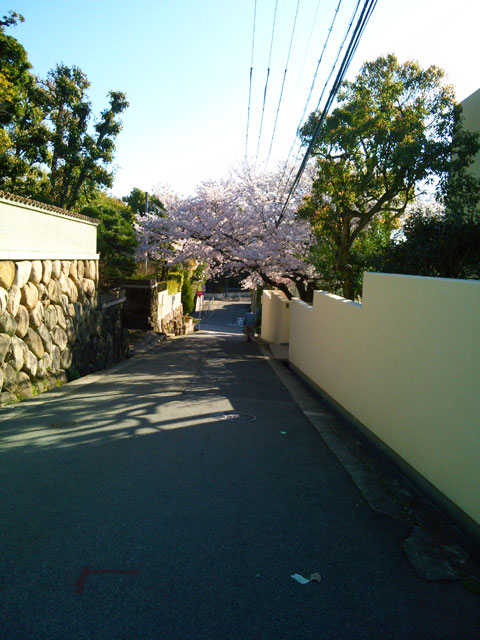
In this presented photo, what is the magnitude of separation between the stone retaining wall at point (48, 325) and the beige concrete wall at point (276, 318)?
9.99 m

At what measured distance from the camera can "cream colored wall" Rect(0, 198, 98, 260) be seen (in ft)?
29.7

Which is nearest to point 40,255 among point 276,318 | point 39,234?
point 39,234

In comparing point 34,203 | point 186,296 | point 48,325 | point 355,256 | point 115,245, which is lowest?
point 186,296

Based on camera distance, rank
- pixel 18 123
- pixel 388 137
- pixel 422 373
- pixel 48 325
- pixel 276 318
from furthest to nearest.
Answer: pixel 276 318 → pixel 18 123 → pixel 388 137 → pixel 48 325 → pixel 422 373

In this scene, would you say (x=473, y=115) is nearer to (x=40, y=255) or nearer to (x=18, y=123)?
(x=40, y=255)

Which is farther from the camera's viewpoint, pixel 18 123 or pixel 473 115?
pixel 18 123

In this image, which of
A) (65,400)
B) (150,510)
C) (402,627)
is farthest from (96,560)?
(65,400)

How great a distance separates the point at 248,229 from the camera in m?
24.2

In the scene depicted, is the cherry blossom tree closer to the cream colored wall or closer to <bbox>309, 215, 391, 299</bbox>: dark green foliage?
<bbox>309, 215, 391, 299</bbox>: dark green foliage

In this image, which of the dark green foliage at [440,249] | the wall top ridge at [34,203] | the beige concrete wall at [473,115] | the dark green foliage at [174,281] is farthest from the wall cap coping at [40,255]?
the dark green foliage at [174,281]

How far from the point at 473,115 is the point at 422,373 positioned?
11603 millimetres

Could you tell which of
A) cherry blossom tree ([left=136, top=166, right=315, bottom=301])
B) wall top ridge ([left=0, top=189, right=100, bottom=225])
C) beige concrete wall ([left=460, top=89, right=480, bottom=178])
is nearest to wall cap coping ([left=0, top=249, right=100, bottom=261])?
wall top ridge ([left=0, top=189, right=100, bottom=225])

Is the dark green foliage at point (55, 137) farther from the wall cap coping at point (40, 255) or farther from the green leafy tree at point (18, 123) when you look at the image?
the wall cap coping at point (40, 255)

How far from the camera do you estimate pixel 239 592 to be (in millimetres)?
3562
